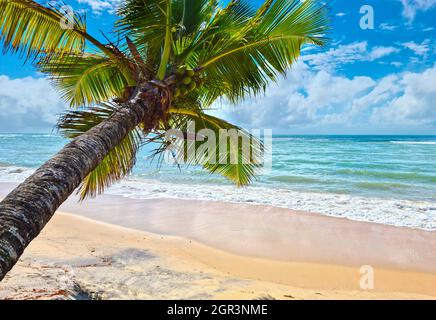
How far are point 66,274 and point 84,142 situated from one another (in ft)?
8.39

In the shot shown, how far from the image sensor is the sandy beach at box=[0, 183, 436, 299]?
182 inches

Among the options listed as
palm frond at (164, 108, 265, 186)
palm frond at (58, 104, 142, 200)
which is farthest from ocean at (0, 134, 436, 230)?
palm frond at (58, 104, 142, 200)

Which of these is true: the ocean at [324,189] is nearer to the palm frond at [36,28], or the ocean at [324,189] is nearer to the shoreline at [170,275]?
the shoreline at [170,275]

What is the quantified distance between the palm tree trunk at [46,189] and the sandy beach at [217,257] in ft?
5.78

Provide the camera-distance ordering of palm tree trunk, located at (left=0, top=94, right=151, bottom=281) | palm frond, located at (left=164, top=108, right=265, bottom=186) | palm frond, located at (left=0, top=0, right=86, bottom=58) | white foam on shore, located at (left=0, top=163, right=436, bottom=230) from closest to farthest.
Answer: palm tree trunk, located at (left=0, top=94, right=151, bottom=281), palm frond, located at (left=0, top=0, right=86, bottom=58), palm frond, located at (left=164, top=108, right=265, bottom=186), white foam on shore, located at (left=0, top=163, right=436, bottom=230)

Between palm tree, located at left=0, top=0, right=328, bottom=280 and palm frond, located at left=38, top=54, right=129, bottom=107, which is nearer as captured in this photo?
palm tree, located at left=0, top=0, right=328, bottom=280

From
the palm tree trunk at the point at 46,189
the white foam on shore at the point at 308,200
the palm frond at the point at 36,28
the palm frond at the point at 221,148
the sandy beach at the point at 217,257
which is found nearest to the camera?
the palm tree trunk at the point at 46,189

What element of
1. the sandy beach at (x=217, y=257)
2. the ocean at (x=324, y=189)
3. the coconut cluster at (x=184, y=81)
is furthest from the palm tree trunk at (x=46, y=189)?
the ocean at (x=324, y=189)

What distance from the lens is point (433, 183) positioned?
52.5 ft

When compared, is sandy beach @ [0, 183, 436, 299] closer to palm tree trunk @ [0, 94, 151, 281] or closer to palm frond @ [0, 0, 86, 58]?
palm tree trunk @ [0, 94, 151, 281]

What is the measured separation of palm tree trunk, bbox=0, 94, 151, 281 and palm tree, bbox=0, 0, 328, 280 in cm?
2

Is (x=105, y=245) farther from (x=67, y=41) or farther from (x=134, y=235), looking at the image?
(x=67, y=41)

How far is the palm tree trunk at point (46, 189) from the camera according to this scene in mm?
1958
